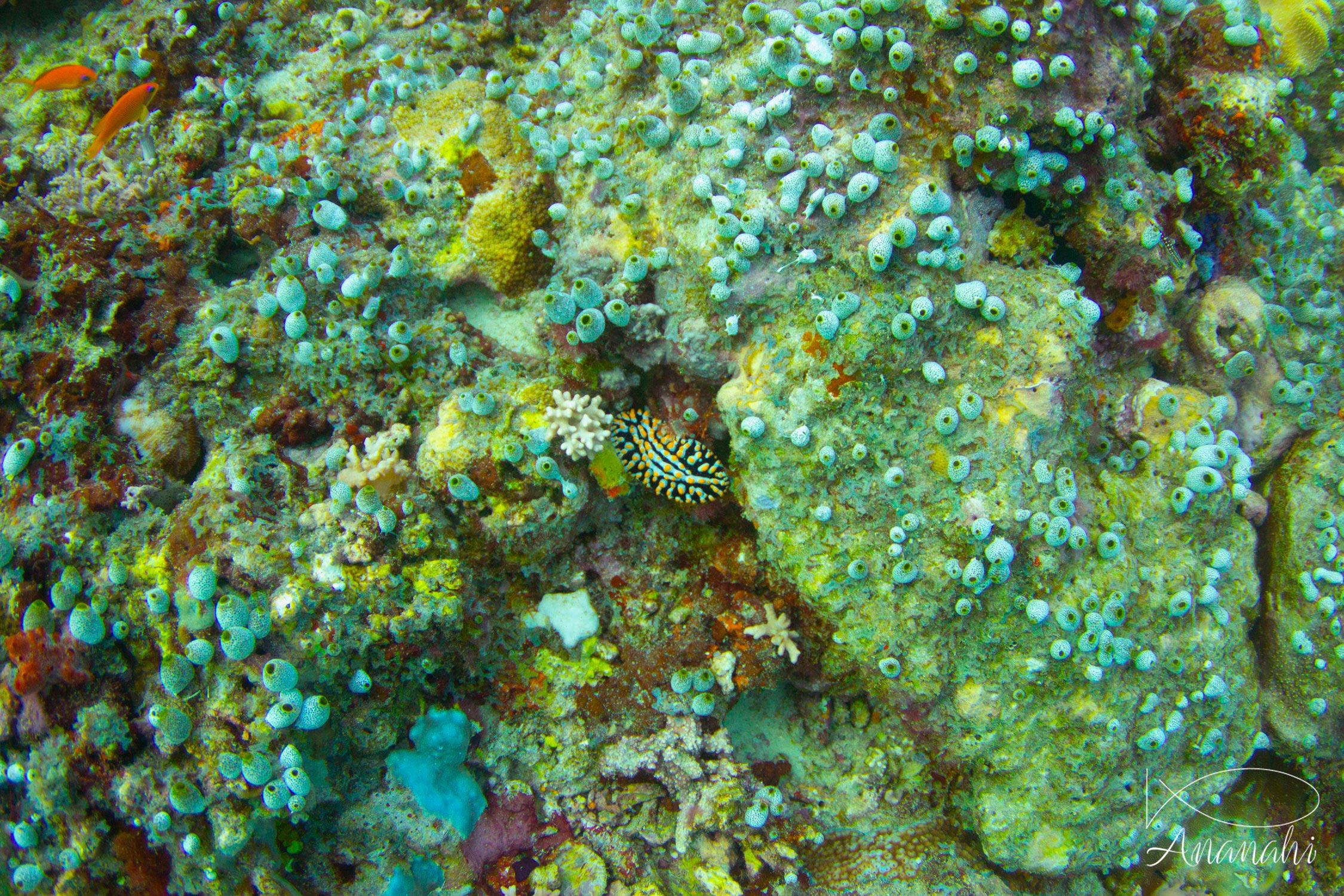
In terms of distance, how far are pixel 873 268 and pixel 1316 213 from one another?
423cm

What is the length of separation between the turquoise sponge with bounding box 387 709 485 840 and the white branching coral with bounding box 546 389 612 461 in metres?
1.82

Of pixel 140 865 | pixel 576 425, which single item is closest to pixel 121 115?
pixel 576 425

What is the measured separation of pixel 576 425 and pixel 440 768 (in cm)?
226

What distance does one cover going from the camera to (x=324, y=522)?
3395 millimetres

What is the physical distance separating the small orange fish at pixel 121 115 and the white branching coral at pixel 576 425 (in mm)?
3628

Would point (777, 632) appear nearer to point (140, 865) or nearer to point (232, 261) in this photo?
point (140, 865)

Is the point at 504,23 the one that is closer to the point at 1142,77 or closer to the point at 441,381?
the point at 441,381

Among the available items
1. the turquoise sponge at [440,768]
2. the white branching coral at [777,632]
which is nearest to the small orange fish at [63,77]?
the turquoise sponge at [440,768]

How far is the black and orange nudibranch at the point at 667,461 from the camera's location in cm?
366

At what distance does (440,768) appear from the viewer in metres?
3.71

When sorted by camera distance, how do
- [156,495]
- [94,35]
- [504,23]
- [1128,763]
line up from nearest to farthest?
[156,495] < [1128,763] < [504,23] < [94,35]

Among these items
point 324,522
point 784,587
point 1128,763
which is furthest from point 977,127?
point 324,522
